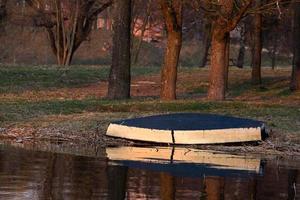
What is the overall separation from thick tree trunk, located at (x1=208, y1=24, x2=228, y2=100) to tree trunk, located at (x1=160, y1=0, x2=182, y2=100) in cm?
122

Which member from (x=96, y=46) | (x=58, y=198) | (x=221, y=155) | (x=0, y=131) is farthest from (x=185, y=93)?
(x=96, y=46)

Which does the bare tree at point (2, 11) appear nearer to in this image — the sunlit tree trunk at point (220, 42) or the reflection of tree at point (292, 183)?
the sunlit tree trunk at point (220, 42)

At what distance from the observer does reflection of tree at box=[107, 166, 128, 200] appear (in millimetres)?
12102

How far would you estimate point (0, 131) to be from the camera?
20328mm

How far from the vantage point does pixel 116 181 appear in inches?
524

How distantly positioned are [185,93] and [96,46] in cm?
4092

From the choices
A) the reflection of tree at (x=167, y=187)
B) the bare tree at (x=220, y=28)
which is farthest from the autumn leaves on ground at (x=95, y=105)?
the reflection of tree at (x=167, y=187)

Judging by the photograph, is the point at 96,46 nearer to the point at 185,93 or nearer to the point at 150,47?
the point at 150,47

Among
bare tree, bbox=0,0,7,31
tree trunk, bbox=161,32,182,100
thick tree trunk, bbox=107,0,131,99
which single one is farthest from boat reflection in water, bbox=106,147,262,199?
bare tree, bbox=0,0,7,31

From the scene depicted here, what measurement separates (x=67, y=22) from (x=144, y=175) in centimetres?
5034

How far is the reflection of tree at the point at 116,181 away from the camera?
12.1 meters

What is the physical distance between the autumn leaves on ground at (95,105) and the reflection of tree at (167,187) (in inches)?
198

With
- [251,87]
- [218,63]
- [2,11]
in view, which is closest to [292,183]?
[218,63]

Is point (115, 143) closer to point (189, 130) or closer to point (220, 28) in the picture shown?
point (189, 130)
